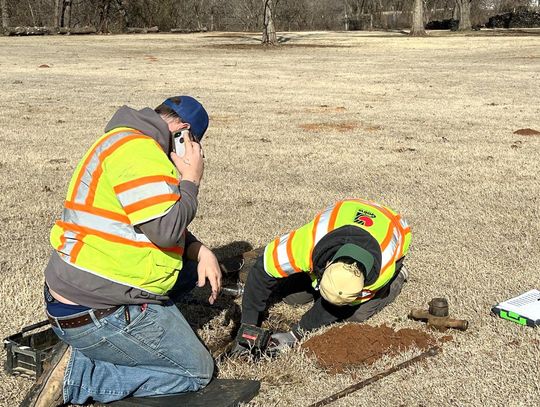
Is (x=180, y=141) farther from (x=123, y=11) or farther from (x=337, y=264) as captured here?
(x=123, y=11)

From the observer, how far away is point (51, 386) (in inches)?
135

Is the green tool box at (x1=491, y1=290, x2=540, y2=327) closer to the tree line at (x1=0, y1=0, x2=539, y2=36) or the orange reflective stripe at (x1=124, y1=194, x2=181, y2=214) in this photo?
the orange reflective stripe at (x1=124, y1=194, x2=181, y2=214)

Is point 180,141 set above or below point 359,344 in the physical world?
above

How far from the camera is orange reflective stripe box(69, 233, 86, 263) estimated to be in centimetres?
334

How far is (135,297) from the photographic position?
341 centimetres

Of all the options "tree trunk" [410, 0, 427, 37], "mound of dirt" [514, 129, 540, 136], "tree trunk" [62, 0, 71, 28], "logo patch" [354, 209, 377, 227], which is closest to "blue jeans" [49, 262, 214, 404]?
"logo patch" [354, 209, 377, 227]

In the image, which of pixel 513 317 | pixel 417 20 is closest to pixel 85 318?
pixel 513 317

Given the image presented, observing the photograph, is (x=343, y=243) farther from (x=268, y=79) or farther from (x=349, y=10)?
(x=349, y=10)

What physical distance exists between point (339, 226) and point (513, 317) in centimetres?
126

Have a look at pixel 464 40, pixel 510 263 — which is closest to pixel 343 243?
pixel 510 263

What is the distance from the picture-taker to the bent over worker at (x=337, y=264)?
151 inches

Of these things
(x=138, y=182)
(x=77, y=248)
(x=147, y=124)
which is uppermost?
(x=147, y=124)

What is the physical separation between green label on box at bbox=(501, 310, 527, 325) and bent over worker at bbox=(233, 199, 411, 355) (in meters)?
0.70

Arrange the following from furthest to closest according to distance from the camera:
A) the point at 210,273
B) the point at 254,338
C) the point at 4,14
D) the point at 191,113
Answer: the point at 4,14 → the point at 254,338 → the point at 210,273 → the point at 191,113
